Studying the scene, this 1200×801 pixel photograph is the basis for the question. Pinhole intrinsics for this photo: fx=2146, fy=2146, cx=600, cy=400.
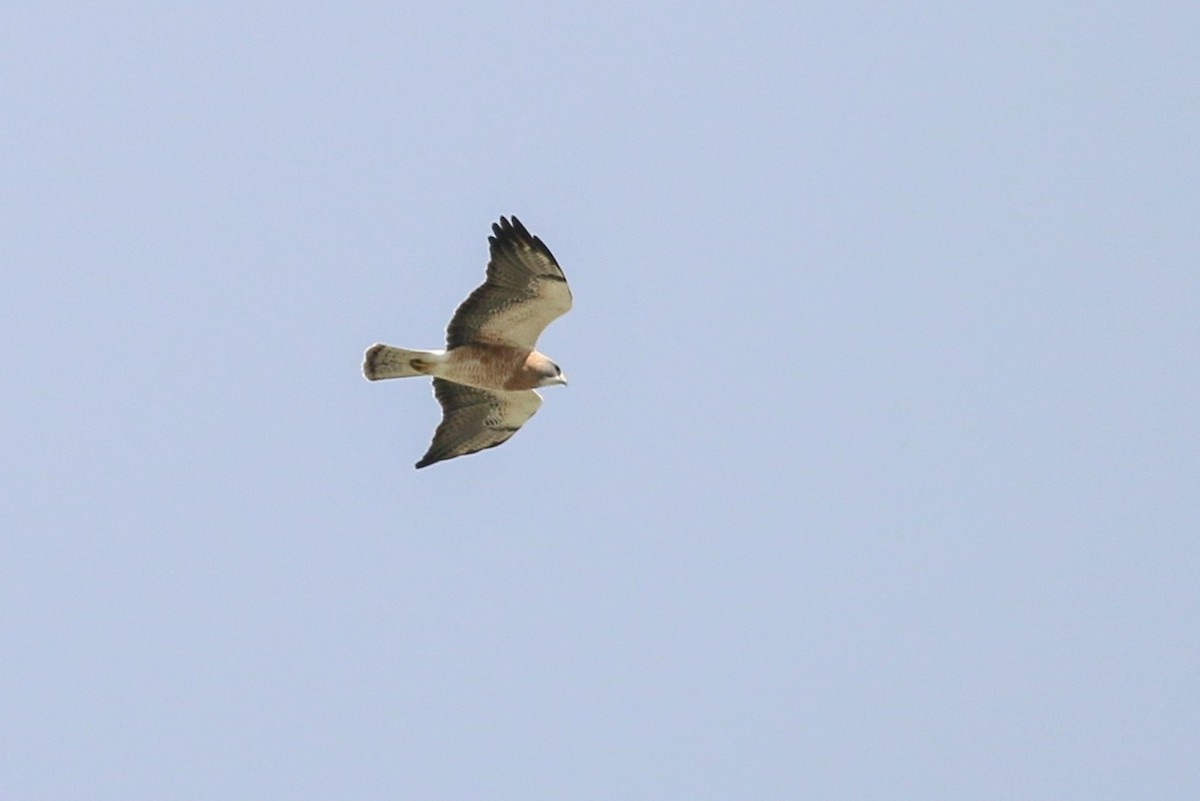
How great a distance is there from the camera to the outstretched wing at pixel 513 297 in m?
19.9

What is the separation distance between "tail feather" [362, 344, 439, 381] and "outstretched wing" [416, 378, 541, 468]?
2.32 feet

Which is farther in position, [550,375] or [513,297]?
[550,375]

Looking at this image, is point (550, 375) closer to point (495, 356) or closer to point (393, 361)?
point (495, 356)

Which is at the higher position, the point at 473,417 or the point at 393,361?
the point at 393,361

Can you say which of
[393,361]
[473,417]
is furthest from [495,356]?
[473,417]

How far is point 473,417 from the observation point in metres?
21.9

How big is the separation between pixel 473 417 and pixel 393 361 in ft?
4.37

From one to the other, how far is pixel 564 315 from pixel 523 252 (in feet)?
3.22

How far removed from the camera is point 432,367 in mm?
20938

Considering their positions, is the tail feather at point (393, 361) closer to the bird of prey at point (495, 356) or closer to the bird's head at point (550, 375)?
the bird of prey at point (495, 356)

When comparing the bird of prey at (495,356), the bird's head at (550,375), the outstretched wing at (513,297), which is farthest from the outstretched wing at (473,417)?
the outstretched wing at (513,297)

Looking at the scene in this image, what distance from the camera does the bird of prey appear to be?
20.1 m

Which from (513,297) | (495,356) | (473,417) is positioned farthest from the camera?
(473,417)

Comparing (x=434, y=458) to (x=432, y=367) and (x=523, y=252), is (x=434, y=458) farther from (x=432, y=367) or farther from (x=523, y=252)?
(x=523, y=252)
